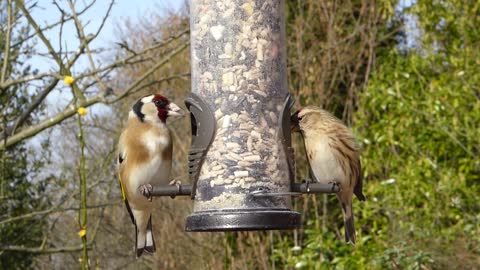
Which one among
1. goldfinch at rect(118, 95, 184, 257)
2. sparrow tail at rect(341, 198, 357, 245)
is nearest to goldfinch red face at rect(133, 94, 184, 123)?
goldfinch at rect(118, 95, 184, 257)

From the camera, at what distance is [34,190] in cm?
1038

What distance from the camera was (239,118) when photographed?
4.87 metres

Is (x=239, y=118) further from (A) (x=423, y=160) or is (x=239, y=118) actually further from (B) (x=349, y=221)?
(A) (x=423, y=160)

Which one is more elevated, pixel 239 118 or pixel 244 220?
pixel 239 118

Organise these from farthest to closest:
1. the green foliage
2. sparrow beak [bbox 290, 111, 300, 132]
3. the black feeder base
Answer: the green foliage, sparrow beak [bbox 290, 111, 300, 132], the black feeder base

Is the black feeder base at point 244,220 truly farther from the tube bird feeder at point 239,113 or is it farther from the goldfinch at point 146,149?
the goldfinch at point 146,149

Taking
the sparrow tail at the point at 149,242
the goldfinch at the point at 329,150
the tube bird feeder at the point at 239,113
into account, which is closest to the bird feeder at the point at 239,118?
the tube bird feeder at the point at 239,113

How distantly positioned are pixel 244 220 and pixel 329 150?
0.80 metres

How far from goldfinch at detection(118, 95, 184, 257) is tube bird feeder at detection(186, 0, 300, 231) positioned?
0.19m

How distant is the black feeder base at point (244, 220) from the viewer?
15.1 ft

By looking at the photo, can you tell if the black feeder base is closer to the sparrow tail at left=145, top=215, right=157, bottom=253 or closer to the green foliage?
the sparrow tail at left=145, top=215, right=157, bottom=253

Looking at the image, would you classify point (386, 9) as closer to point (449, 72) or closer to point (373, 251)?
point (449, 72)

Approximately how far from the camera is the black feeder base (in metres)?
4.60

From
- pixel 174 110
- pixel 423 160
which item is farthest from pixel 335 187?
pixel 423 160
